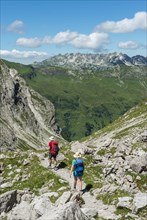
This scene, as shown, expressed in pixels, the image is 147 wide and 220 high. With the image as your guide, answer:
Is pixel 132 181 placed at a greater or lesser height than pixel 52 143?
lesser

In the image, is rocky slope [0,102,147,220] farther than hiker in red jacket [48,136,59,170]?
No

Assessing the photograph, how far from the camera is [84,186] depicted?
35562 mm

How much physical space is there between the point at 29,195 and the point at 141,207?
1182 centimetres

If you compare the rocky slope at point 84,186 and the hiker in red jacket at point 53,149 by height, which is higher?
the hiker in red jacket at point 53,149

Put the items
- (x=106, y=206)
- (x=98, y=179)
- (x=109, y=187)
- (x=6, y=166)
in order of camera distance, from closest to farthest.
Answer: (x=106, y=206) → (x=109, y=187) → (x=98, y=179) → (x=6, y=166)

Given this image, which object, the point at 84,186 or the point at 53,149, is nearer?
the point at 84,186

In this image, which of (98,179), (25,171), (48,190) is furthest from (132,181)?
(25,171)

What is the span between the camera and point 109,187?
105 ft

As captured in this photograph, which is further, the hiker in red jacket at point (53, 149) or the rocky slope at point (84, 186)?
the hiker in red jacket at point (53, 149)

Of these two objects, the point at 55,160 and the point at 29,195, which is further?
the point at 55,160

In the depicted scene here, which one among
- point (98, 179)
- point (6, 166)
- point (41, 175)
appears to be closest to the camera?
point (98, 179)

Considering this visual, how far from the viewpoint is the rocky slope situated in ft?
83.5

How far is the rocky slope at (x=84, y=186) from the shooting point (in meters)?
25.5

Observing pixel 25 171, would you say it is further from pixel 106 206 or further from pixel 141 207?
pixel 141 207
